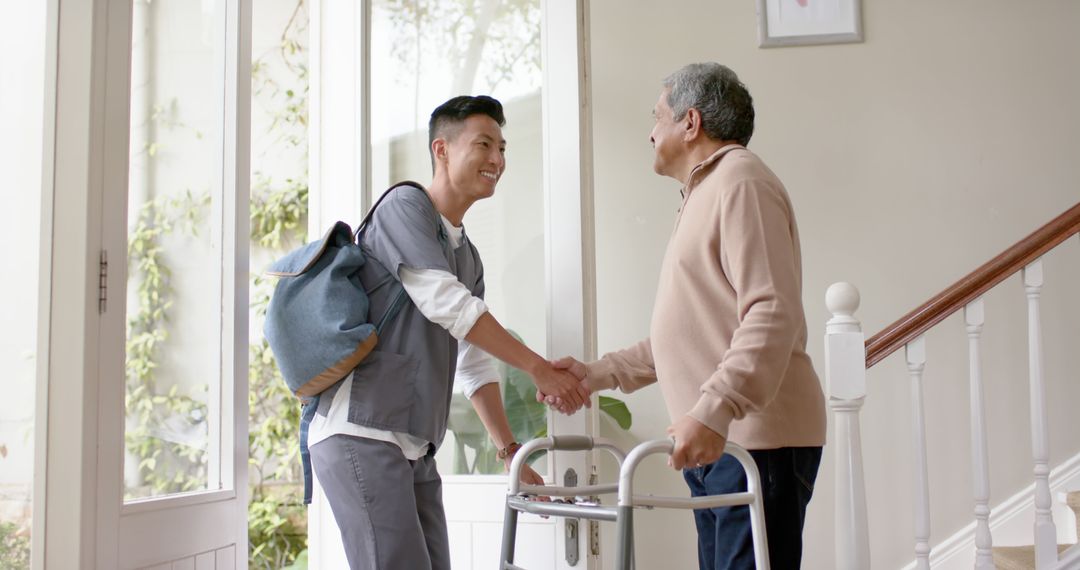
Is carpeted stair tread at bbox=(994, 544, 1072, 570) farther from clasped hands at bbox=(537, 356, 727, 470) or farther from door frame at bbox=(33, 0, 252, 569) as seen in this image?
door frame at bbox=(33, 0, 252, 569)

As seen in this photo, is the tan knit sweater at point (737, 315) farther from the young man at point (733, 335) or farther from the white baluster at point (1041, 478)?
the white baluster at point (1041, 478)

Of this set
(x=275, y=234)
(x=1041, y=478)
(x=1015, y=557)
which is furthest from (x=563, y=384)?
(x=275, y=234)

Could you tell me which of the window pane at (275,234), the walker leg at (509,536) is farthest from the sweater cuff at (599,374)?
the window pane at (275,234)

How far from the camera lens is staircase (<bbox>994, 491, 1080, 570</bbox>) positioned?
288 cm

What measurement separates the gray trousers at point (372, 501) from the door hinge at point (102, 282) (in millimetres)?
449

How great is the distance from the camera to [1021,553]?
9.88 ft

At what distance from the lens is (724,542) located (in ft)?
5.47

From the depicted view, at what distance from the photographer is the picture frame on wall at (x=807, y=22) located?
133 inches

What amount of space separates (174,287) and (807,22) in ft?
7.60

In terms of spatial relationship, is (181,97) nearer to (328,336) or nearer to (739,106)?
(328,336)

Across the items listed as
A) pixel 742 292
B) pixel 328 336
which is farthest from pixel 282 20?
pixel 742 292

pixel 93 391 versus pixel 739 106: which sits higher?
pixel 739 106

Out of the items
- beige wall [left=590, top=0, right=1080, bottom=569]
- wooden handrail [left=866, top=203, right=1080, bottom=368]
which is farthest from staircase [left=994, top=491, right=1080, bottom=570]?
wooden handrail [left=866, top=203, right=1080, bottom=368]

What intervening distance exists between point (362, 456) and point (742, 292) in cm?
73
